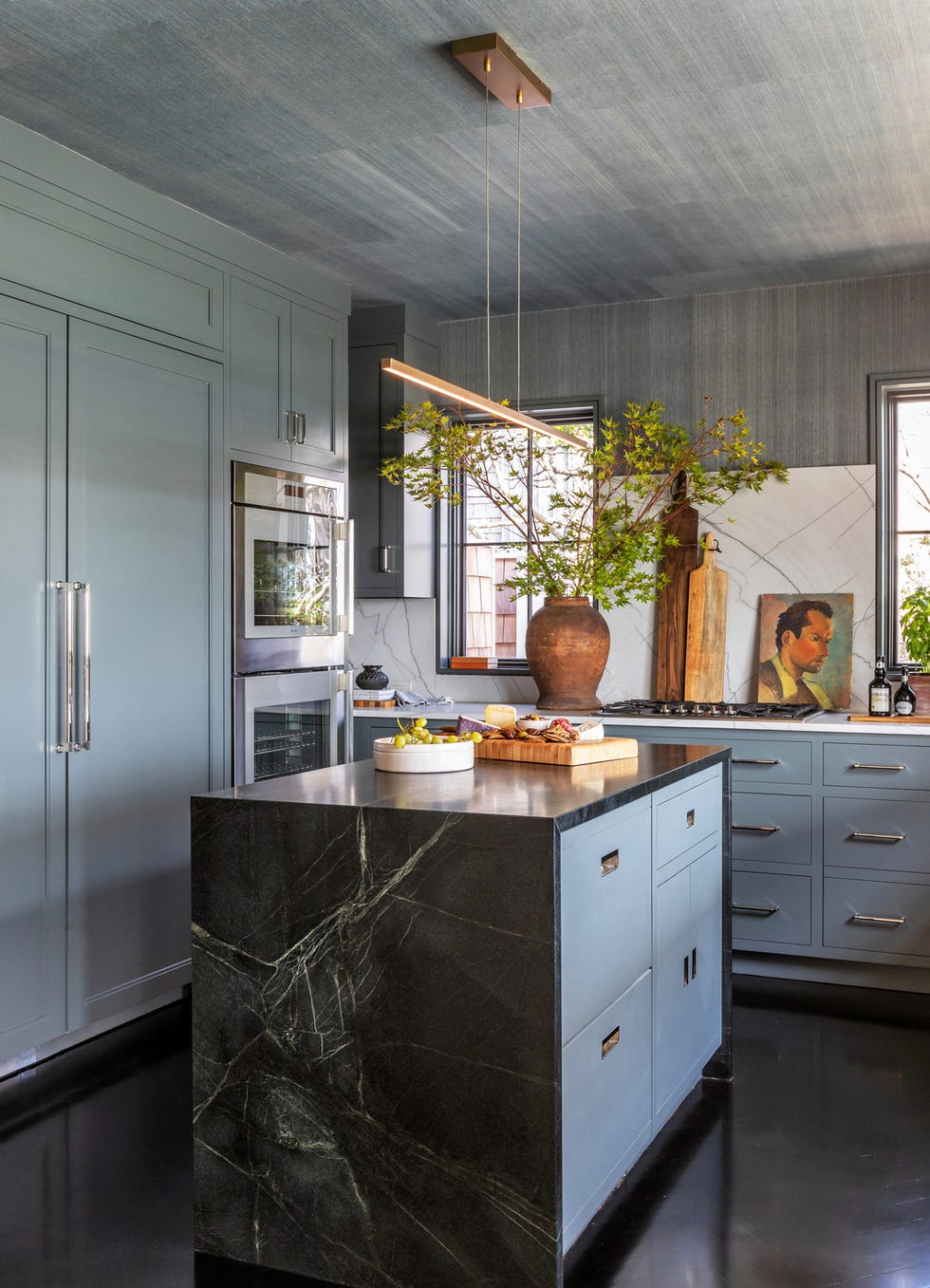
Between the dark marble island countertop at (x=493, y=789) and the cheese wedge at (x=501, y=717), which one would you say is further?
the cheese wedge at (x=501, y=717)

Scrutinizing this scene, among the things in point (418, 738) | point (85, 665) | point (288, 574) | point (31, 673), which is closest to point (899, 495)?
point (288, 574)

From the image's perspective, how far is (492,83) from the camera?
A: 298 centimetres

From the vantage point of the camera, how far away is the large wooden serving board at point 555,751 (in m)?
2.83

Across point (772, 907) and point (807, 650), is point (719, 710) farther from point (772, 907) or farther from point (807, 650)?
point (772, 907)

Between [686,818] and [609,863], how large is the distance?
64 centimetres

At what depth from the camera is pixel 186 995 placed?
3967 mm

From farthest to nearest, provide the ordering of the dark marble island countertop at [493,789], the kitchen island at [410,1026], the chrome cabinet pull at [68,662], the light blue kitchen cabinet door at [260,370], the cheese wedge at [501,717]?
the light blue kitchen cabinet door at [260,370]
the chrome cabinet pull at [68,662]
the cheese wedge at [501,717]
the dark marble island countertop at [493,789]
the kitchen island at [410,1026]

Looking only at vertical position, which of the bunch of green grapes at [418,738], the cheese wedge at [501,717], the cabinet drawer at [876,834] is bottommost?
the cabinet drawer at [876,834]

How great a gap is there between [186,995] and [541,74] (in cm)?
306

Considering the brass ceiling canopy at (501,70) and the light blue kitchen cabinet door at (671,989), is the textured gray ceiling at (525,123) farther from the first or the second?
the light blue kitchen cabinet door at (671,989)

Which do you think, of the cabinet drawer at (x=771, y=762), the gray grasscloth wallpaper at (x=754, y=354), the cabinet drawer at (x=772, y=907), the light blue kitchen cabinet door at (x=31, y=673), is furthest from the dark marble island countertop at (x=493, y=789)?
the gray grasscloth wallpaper at (x=754, y=354)

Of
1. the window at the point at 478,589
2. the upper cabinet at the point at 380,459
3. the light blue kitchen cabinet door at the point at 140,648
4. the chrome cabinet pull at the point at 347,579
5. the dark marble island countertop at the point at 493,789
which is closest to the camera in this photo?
the dark marble island countertop at the point at 493,789

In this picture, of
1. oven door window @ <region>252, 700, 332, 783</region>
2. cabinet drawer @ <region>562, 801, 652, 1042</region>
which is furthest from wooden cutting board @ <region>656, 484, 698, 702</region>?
cabinet drawer @ <region>562, 801, 652, 1042</region>

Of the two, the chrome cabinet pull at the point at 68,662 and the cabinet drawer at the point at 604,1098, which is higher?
the chrome cabinet pull at the point at 68,662
